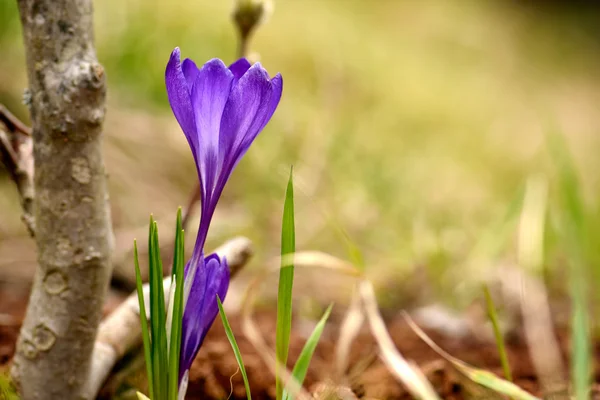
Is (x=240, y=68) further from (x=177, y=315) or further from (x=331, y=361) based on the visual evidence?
(x=331, y=361)

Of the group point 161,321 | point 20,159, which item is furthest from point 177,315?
point 20,159

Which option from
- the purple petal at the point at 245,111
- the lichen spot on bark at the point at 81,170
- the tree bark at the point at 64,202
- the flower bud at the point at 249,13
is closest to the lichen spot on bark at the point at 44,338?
the tree bark at the point at 64,202

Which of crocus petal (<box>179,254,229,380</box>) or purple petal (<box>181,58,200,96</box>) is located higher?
purple petal (<box>181,58,200,96</box>)

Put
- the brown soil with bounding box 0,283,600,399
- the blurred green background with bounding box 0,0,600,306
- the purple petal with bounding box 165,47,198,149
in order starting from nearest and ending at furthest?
the purple petal with bounding box 165,47,198,149 → the brown soil with bounding box 0,283,600,399 → the blurred green background with bounding box 0,0,600,306

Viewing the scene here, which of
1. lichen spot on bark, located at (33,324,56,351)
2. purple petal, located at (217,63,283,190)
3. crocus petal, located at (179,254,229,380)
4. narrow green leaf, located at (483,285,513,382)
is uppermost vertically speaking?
purple petal, located at (217,63,283,190)

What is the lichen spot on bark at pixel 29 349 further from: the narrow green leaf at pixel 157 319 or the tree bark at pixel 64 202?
the narrow green leaf at pixel 157 319

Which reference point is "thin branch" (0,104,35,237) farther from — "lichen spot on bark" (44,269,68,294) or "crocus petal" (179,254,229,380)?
"crocus petal" (179,254,229,380)

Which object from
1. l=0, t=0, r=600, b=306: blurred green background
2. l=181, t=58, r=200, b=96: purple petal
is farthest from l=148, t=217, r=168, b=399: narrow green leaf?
l=0, t=0, r=600, b=306: blurred green background
